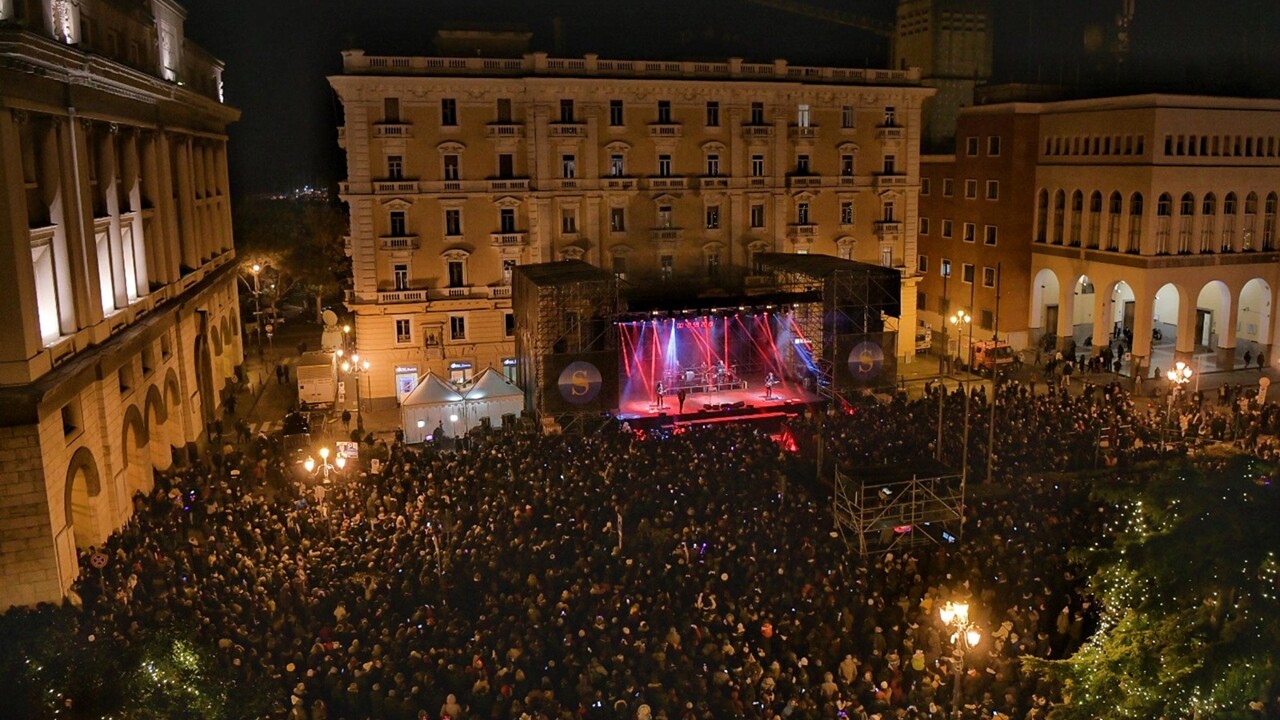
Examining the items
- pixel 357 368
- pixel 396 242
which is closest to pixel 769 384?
pixel 396 242

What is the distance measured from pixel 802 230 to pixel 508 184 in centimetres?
1190

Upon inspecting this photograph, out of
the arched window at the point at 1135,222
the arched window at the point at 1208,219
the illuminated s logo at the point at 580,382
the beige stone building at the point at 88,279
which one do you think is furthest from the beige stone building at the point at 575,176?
the arched window at the point at 1208,219

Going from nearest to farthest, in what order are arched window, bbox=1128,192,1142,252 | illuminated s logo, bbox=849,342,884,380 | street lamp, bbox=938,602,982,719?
street lamp, bbox=938,602,982,719 < illuminated s logo, bbox=849,342,884,380 < arched window, bbox=1128,192,1142,252

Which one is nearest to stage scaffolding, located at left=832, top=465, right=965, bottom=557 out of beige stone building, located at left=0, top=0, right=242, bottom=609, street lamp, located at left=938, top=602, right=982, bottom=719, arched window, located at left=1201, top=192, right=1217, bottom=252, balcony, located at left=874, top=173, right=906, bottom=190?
street lamp, located at left=938, top=602, right=982, bottom=719

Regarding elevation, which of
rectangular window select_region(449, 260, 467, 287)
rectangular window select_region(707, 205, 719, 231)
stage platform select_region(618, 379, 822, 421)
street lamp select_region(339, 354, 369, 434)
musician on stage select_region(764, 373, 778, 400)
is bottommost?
stage platform select_region(618, 379, 822, 421)

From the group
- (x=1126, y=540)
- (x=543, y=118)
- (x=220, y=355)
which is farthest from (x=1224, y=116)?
(x=220, y=355)

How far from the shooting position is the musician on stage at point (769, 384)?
32841mm

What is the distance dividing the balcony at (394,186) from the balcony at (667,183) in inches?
346

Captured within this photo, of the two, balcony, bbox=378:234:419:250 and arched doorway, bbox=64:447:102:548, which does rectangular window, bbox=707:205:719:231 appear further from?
arched doorway, bbox=64:447:102:548

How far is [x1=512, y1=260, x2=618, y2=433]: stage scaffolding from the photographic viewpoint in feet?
96.8

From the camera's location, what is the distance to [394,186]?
35.2m

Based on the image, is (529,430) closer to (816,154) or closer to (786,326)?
(786,326)

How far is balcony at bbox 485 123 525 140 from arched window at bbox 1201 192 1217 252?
26722 mm

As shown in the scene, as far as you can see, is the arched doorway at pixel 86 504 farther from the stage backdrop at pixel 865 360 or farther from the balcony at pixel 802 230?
the balcony at pixel 802 230
